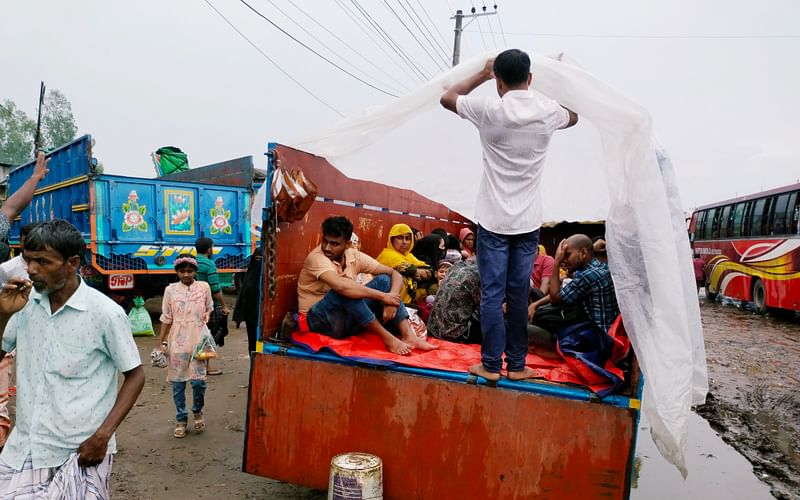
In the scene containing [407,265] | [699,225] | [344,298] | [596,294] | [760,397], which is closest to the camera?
[596,294]

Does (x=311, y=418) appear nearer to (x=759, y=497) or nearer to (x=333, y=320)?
(x=333, y=320)

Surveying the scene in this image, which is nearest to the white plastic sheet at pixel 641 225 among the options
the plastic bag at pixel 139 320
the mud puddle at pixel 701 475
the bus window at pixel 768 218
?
the mud puddle at pixel 701 475

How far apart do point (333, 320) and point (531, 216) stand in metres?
1.42

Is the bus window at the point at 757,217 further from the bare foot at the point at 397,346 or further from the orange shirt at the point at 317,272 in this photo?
the bare foot at the point at 397,346

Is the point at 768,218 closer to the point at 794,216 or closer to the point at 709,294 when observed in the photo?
the point at 794,216

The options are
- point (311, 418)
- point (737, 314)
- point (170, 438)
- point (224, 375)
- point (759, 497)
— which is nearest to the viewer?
point (311, 418)

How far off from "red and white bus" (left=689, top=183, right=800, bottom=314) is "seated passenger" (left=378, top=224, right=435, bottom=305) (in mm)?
9659

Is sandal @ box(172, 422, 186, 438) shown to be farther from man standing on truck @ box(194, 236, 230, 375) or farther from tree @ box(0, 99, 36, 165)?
tree @ box(0, 99, 36, 165)

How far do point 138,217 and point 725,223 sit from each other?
1443 cm

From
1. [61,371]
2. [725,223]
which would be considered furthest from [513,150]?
[725,223]

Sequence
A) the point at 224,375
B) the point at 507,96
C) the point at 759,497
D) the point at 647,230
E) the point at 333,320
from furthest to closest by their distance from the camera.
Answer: the point at 224,375 → the point at 759,497 → the point at 333,320 → the point at 507,96 → the point at 647,230

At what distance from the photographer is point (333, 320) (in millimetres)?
3305

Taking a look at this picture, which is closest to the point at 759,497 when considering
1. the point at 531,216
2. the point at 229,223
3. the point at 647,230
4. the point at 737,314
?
the point at 647,230

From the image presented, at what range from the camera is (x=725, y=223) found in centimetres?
1431
